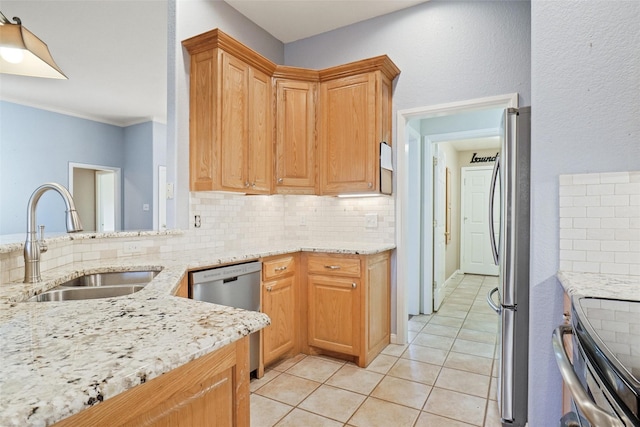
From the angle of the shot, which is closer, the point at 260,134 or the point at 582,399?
the point at 582,399

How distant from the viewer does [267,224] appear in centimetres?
330

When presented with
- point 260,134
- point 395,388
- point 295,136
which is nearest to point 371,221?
point 295,136

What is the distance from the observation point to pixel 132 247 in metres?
2.21

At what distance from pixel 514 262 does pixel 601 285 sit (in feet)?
1.56

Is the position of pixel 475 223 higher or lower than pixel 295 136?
lower

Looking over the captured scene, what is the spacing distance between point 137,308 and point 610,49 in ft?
6.86

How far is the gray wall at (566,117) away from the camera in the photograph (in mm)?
1475

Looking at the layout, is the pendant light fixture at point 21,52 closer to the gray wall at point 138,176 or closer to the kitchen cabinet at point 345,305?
the kitchen cabinet at point 345,305

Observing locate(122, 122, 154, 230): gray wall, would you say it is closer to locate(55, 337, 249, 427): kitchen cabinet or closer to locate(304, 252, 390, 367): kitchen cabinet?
locate(304, 252, 390, 367): kitchen cabinet

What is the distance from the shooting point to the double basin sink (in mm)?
1389

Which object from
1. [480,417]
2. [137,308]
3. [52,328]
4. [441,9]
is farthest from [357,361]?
[441,9]

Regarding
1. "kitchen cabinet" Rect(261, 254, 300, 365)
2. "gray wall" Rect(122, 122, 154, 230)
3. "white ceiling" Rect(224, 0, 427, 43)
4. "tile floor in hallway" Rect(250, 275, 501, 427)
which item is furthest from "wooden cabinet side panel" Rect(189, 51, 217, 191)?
"gray wall" Rect(122, 122, 154, 230)

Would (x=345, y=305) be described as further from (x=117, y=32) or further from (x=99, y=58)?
(x=99, y=58)

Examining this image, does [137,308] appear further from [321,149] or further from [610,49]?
[321,149]
